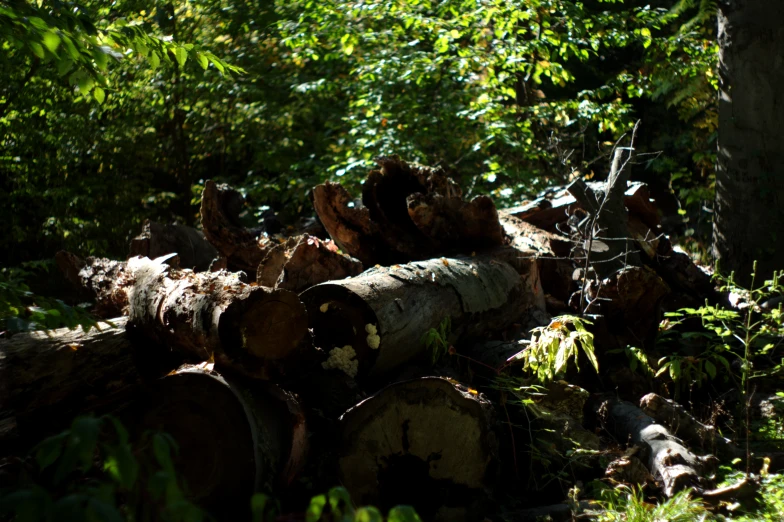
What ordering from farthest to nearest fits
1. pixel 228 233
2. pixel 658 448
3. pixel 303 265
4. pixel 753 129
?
pixel 753 129
pixel 228 233
pixel 303 265
pixel 658 448

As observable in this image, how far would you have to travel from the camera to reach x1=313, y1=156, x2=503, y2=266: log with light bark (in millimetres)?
5582

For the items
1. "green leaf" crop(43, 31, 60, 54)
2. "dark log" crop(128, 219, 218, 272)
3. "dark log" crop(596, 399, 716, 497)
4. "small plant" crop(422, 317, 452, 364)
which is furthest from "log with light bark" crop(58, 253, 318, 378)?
"dark log" crop(128, 219, 218, 272)

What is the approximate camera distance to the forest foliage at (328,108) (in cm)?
953

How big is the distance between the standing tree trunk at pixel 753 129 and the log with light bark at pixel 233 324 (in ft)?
17.5

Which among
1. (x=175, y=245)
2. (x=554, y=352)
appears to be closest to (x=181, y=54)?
(x=554, y=352)

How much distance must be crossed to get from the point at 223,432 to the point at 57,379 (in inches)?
36.5

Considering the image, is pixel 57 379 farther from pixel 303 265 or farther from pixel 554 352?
pixel 554 352

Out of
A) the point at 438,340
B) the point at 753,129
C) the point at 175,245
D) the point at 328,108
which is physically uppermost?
the point at 328,108

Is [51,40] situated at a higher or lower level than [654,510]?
higher

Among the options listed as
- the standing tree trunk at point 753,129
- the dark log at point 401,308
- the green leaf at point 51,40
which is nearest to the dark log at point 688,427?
the dark log at point 401,308

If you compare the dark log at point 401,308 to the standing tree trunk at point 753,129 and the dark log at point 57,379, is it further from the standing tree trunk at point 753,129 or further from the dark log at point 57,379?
the standing tree trunk at point 753,129

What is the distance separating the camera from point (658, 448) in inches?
147

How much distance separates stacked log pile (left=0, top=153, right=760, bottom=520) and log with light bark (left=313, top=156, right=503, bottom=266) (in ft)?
0.27

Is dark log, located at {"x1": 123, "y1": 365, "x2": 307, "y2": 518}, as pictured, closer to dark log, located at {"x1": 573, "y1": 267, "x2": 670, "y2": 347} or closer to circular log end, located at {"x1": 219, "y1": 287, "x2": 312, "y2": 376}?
circular log end, located at {"x1": 219, "y1": 287, "x2": 312, "y2": 376}
